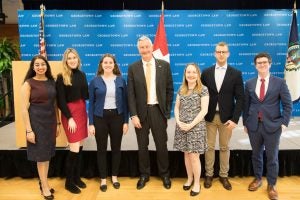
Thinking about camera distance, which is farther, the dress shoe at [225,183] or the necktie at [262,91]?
the dress shoe at [225,183]

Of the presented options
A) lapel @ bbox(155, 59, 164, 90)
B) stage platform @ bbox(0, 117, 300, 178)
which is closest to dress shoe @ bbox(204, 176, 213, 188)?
stage platform @ bbox(0, 117, 300, 178)

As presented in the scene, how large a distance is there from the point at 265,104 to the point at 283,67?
3.13 meters

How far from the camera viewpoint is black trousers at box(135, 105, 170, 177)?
3004 millimetres

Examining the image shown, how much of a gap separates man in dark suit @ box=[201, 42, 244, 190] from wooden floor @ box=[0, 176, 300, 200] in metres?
0.42

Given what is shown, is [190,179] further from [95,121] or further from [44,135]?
[44,135]

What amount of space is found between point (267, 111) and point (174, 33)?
307 centimetres

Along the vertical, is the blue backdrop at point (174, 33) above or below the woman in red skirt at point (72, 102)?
above

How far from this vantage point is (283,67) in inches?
217

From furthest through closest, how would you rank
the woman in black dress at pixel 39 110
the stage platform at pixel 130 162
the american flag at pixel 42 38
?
the american flag at pixel 42 38 < the stage platform at pixel 130 162 < the woman in black dress at pixel 39 110

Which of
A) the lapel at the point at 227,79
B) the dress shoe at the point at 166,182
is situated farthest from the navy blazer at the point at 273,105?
the dress shoe at the point at 166,182

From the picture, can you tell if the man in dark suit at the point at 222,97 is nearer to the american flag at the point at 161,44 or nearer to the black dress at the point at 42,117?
the black dress at the point at 42,117

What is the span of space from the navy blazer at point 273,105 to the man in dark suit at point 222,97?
0.13 m

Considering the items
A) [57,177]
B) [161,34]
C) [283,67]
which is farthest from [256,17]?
[57,177]

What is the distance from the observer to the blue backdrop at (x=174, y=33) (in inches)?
213
